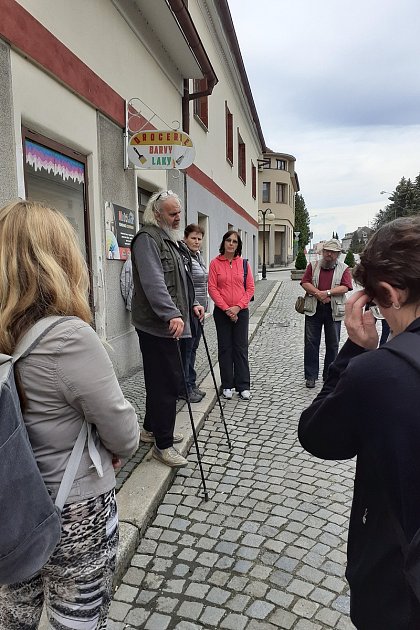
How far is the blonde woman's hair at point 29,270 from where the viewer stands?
1295 millimetres

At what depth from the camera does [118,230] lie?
594cm

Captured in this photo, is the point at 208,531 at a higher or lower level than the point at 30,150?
lower

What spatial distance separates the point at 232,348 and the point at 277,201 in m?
45.8

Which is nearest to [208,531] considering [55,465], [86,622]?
[86,622]

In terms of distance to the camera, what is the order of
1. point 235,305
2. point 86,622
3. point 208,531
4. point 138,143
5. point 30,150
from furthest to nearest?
point 138,143 < point 235,305 < point 30,150 < point 208,531 < point 86,622

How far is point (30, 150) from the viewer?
414 centimetres

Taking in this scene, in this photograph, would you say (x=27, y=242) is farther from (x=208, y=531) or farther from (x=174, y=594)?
(x=208, y=531)

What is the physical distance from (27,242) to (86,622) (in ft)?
3.96

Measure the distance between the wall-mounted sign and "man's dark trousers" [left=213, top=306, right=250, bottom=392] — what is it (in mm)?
1957

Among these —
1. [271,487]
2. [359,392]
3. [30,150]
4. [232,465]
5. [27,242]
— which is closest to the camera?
[359,392]

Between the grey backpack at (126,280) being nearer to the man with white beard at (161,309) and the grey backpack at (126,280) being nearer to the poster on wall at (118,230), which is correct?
the poster on wall at (118,230)

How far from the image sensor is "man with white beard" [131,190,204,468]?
3.28 metres

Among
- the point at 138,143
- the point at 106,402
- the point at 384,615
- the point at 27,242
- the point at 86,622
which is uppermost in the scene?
the point at 138,143

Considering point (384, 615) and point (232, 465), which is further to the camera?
point (232, 465)
